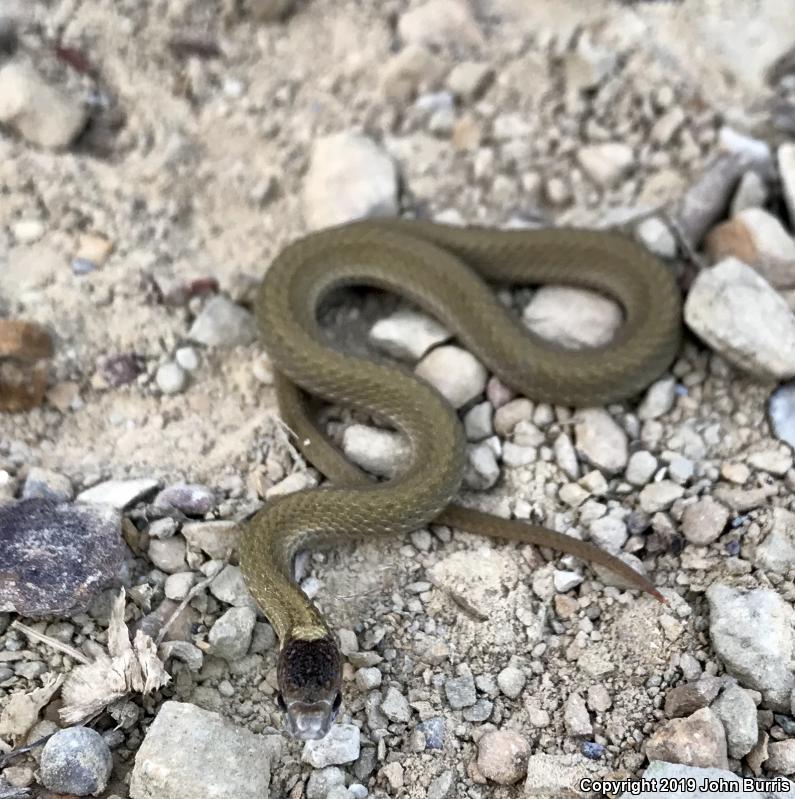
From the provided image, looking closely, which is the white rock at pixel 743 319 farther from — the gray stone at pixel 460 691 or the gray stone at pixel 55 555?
the gray stone at pixel 55 555

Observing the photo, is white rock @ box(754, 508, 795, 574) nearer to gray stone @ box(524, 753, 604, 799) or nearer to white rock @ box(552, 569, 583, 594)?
white rock @ box(552, 569, 583, 594)

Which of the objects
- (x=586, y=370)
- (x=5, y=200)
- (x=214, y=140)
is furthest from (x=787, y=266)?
(x=5, y=200)

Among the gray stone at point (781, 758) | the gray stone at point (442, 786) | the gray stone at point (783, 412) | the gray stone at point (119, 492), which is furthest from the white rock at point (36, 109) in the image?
the gray stone at point (781, 758)

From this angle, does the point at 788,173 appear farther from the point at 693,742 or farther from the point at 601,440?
the point at 693,742

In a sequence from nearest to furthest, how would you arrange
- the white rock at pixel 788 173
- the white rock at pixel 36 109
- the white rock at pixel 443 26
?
the white rock at pixel 788 173 < the white rock at pixel 36 109 < the white rock at pixel 443 26

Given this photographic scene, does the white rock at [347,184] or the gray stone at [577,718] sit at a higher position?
the white rock at [347,184]
